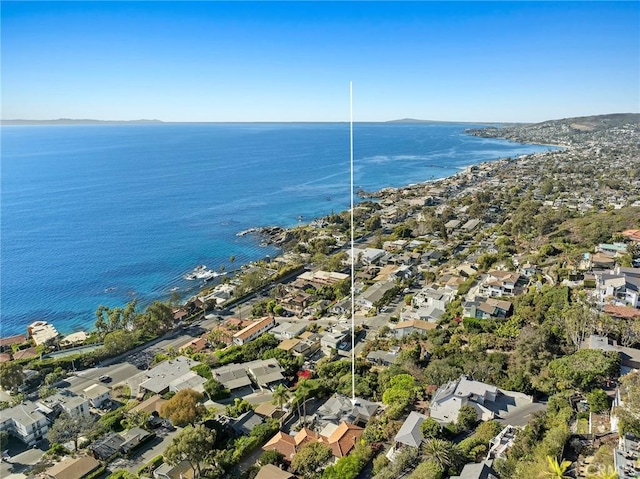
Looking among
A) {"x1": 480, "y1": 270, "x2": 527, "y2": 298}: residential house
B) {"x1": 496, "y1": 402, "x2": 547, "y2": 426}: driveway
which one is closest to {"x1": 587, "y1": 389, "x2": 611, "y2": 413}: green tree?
{"x1": 496, "y1": 402, "x2": 547, "y2": 426}: driveway

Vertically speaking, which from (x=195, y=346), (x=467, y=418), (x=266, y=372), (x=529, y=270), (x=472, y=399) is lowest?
(x=195, y=346)

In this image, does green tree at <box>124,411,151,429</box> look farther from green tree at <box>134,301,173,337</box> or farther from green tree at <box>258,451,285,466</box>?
green tree at <box>134,301,173,337</box>

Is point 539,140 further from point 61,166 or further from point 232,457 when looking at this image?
point 232,457

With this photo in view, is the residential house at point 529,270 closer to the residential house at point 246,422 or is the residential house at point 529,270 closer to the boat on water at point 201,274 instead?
the residential house at point 246,422

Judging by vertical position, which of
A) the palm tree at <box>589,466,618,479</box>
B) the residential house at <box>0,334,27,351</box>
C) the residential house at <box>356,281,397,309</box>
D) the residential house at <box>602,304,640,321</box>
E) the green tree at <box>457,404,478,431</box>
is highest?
the palm tree at <box>589,466,618,479</box>

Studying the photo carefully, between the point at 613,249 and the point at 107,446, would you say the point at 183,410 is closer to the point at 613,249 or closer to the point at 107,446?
the point at 107,446

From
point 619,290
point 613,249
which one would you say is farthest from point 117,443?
point 613,249
